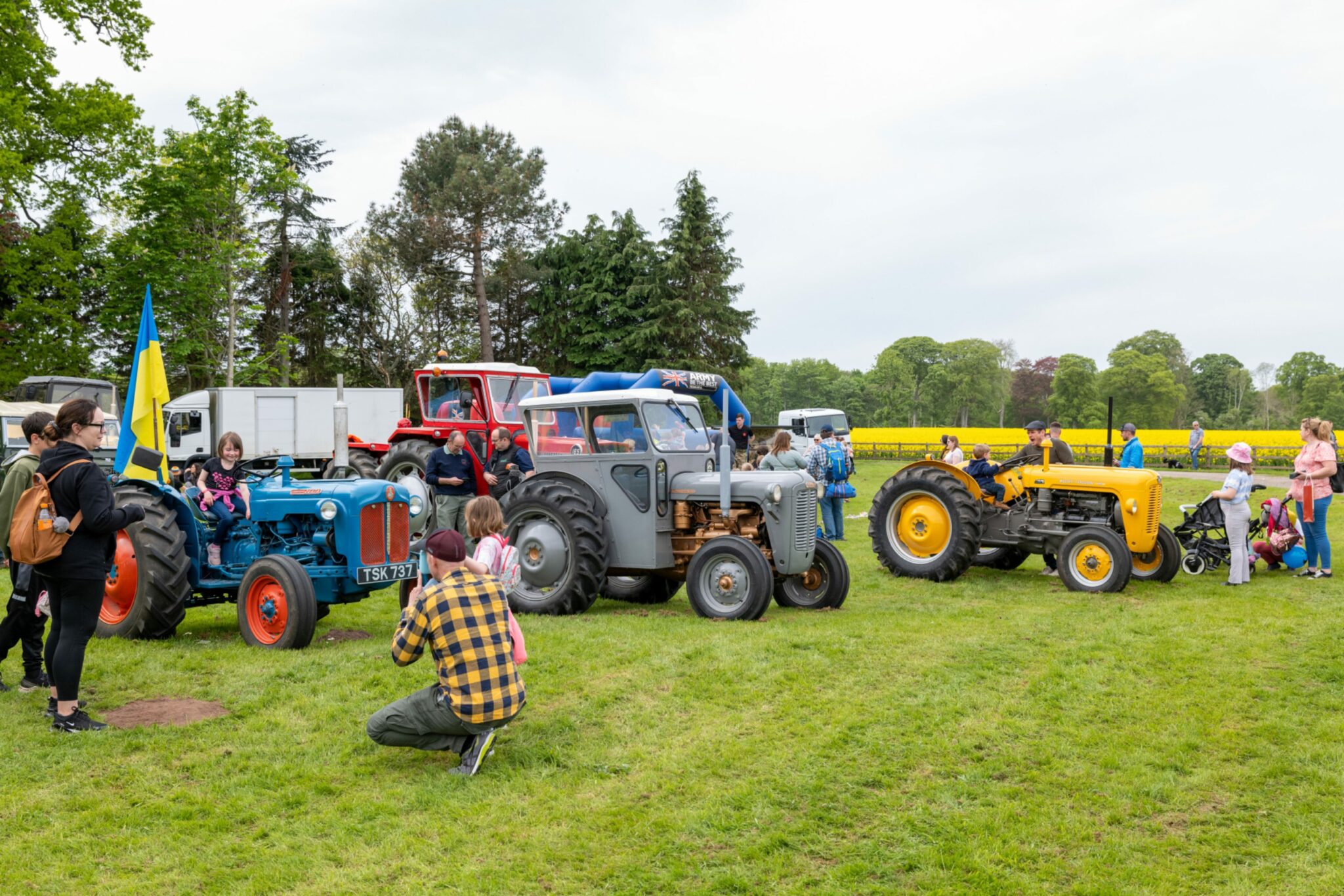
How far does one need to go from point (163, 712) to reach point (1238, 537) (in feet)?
31.6

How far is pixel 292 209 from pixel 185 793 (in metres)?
39.3

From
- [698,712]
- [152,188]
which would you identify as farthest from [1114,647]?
[152,188]

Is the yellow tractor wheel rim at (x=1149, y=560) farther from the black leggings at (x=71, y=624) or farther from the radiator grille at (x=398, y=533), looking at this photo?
the black leggings at (x=71, y=624)

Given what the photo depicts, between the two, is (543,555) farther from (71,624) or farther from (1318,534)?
(1318,534)

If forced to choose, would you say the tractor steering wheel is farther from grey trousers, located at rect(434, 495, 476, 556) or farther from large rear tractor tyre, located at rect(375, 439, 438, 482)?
large rear tractor tyre, located at rect(375, 439, 438, 482)

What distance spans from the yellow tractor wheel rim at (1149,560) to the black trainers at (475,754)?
25.8 ft

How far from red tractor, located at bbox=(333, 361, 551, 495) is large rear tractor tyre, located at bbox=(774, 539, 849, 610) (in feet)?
22.1

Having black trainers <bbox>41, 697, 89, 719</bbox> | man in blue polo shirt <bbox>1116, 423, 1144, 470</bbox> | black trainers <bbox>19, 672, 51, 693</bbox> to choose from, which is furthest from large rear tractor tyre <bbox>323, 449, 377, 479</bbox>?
man in blue polo shirt <bbox>1116, 423, 1144, 470</bbox>

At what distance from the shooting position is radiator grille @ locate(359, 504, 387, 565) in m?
7.84

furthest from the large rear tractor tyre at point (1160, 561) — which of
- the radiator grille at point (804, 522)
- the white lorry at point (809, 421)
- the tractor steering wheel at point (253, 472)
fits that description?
the white lorry at point (809, 421)

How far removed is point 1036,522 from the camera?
10758 mm

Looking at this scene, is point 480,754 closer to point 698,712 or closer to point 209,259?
point 698,712

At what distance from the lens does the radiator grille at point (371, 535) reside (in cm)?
784

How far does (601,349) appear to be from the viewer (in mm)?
39031
